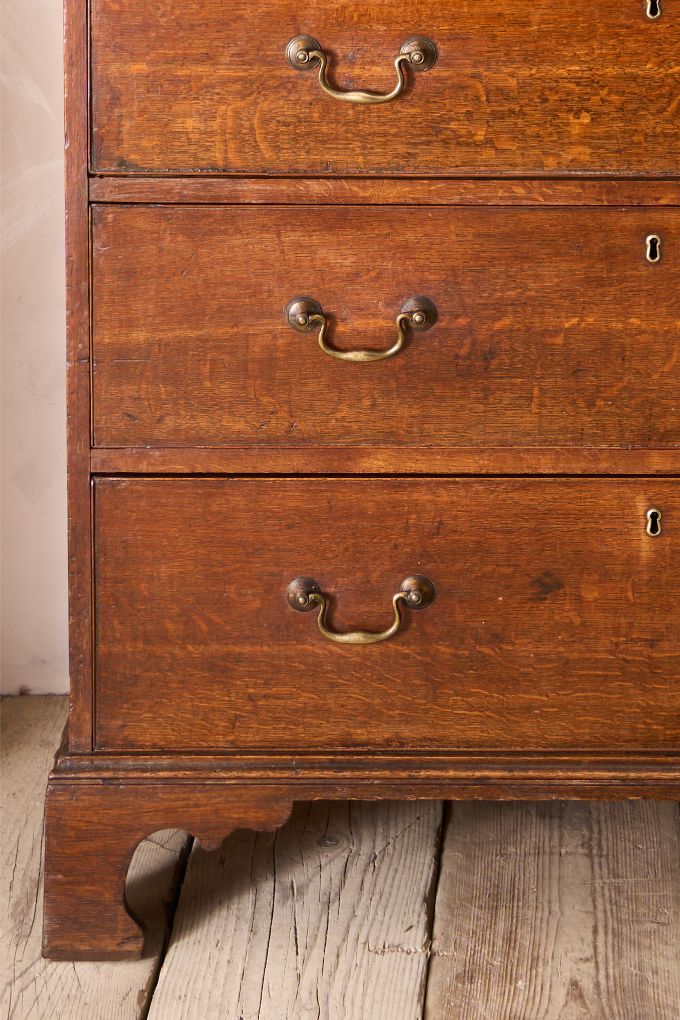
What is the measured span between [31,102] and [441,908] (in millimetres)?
1182

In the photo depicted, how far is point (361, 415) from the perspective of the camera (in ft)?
3.81

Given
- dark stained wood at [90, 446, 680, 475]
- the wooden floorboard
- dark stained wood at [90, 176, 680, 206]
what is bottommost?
Result: the wooden floorboard

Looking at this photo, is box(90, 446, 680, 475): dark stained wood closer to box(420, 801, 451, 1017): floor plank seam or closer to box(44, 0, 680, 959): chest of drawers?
box(44, 0, 680, 959): chest of drawers

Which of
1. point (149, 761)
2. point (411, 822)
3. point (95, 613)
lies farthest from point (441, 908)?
point (95, 613)

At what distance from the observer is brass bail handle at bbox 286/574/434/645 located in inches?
46.7

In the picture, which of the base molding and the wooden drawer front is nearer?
the wooden drawer front

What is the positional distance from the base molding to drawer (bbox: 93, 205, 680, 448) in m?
0.33

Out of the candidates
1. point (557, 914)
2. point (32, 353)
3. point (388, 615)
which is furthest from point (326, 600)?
point (32, 353)

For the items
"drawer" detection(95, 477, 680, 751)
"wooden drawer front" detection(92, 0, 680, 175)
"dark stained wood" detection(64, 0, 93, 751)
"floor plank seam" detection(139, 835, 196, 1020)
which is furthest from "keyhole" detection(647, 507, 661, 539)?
"floor plank seam" detection(139, 835, 196, 1020)

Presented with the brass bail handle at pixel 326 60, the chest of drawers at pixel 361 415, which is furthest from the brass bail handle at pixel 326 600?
the brass bail handle at pixel 326 60

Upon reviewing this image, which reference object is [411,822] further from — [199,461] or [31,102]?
[31,102]

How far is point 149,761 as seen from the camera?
1.23 metres

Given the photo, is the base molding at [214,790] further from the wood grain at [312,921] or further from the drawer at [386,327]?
the drawer at [386,327]

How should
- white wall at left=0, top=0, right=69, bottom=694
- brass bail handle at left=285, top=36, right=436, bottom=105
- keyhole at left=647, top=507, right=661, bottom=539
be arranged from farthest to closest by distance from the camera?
white wall at left=0, top=0, right=69, bottom=694 → keyhole at left=647, top=507, right=661, bottom=539 → brass bail handle at left=285, top=36, right=436, bottom=105
